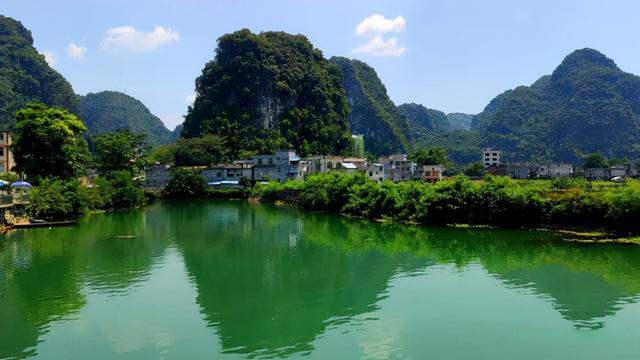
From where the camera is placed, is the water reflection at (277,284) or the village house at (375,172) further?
the village house at (375,172)

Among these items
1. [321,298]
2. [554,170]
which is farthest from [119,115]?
[321,298]

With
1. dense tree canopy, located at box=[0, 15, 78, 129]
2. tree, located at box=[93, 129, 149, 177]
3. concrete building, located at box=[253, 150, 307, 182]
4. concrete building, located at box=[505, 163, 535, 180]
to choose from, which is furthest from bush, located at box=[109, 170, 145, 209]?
dense tree canopy, located at box=[0, 15, 78, 129]

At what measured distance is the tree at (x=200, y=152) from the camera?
67375mm

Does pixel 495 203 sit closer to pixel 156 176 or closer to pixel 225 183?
pixel 225 183

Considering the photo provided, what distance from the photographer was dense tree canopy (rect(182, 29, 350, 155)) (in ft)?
271

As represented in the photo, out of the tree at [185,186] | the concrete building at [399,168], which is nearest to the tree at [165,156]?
the tree at [185,186]

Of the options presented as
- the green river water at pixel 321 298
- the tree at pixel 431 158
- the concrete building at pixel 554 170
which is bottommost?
the green river water at pixel 321 298

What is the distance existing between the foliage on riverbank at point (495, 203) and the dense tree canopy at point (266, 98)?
45672 millimetres

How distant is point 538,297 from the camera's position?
564 inches

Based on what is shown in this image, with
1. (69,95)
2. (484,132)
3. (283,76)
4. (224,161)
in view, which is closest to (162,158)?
(224,161)

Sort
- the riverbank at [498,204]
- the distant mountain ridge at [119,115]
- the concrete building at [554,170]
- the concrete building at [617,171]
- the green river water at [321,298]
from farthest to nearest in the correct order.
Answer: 1. the distant mountain ridge at [119,115]
2. the concrete building at [554,170]
3. the concrete building at [617,171]
4. the riverbank at [498,204]
5. the green river water at [321,298]

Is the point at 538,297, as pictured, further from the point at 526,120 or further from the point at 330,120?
the point at 526,120

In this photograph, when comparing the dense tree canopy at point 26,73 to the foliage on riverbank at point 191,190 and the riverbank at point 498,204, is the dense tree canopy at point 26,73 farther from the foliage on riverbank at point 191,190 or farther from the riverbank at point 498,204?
the riverbank at point 498,204

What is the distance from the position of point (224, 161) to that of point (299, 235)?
43.5 metres
